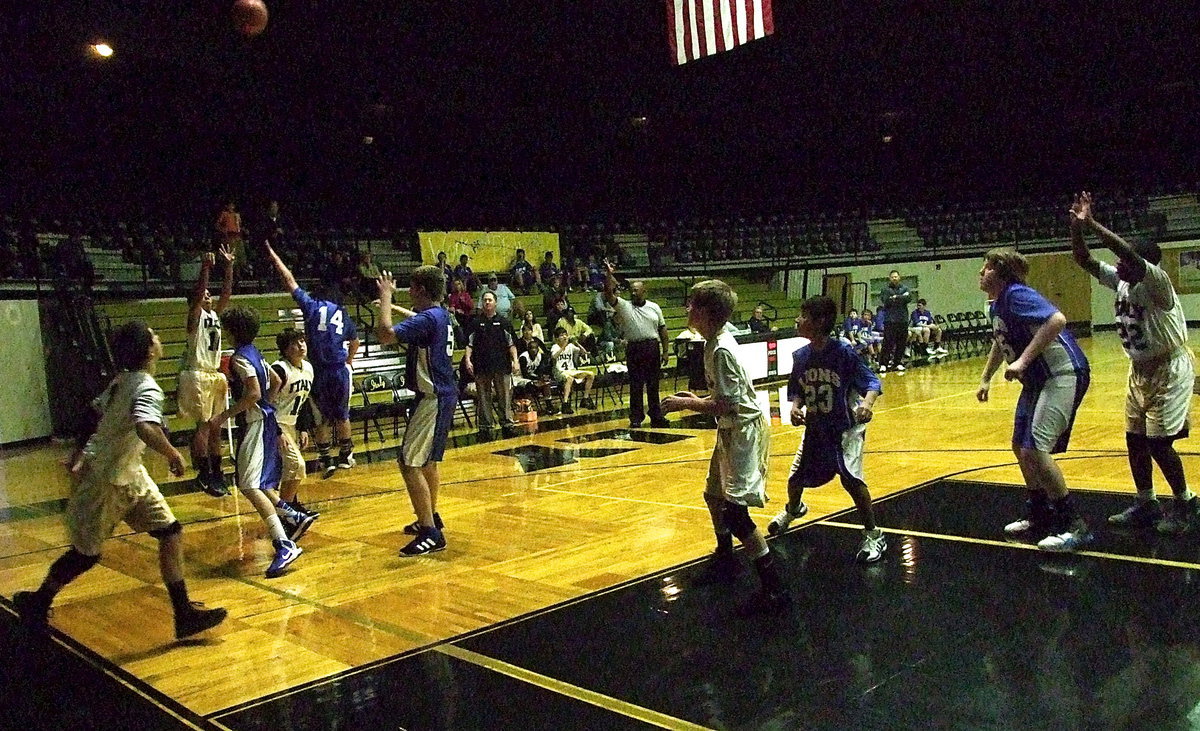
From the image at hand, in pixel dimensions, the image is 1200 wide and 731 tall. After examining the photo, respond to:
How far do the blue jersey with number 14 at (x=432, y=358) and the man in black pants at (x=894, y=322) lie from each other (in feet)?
41.6

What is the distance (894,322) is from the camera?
16.9 metres

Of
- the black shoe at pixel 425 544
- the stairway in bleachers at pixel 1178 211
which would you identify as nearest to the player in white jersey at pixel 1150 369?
the black shoe at pixel 425 544

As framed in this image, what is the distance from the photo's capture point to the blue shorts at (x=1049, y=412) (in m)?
4.76

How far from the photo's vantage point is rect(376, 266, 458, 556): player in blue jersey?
5387 mm

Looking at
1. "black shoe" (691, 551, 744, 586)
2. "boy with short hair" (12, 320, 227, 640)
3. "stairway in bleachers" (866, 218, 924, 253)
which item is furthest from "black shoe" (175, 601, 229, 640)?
"stairway in bleachers" (866, 218, 924, 253)

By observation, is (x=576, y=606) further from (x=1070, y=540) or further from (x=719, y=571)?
(x=1070, y=540)

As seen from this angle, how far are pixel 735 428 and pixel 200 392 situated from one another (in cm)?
477

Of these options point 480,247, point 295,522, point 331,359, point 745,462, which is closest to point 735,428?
point 745,462

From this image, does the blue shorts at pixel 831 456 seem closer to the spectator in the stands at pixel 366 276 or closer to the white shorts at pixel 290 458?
the white shorts at pixel 290 458

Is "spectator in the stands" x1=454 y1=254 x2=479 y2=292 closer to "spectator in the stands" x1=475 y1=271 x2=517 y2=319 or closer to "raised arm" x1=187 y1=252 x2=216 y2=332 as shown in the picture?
"spectator in the stands" x1=475 y1=271 x2=517 y2=319

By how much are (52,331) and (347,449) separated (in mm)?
7185

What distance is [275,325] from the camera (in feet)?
46.3

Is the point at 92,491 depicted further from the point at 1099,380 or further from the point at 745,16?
the point at 1099,380

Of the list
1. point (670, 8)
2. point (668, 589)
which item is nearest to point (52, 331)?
point (670, 8)
